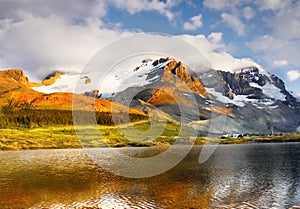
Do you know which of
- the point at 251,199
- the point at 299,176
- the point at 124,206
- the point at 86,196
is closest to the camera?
the point at 124,206

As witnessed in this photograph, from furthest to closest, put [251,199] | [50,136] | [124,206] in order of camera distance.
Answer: [50,136], [251,199], [124,206]

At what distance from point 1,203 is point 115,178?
71.4 feet

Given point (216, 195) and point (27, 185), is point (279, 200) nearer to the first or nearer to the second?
point (216, 195)

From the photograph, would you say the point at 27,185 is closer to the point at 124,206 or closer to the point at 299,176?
the point at 124,206

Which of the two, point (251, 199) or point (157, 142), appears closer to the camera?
point (251, 199)

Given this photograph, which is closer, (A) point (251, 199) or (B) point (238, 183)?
(A) point (251, 199)

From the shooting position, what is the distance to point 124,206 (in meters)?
31.2

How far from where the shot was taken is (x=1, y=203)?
107 ft

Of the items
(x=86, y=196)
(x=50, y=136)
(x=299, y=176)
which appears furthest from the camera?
(x=50, y=136)

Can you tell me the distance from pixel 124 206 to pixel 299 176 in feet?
112

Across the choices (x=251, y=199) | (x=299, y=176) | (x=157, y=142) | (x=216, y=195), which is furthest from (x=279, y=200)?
(x=157, y=142)

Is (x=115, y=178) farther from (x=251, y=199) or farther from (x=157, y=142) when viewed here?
(x=157, y=142)

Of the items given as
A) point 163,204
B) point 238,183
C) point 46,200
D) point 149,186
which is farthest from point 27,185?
point 238,183

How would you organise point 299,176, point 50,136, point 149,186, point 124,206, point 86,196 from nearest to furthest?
point 124,206
point 86,196
point 149,186
point 299,176
point 50,136
